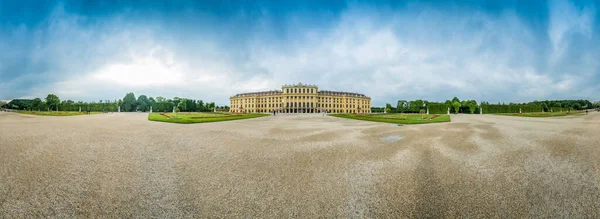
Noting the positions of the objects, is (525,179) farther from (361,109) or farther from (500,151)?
(361,109)

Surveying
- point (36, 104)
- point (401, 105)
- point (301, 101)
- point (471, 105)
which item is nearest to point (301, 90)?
point (301, 101)

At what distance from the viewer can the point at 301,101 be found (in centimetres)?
11494

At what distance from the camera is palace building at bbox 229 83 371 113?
115188 millimetres

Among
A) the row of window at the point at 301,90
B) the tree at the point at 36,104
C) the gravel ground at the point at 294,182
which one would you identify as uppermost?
the row of window at the point at 301,90

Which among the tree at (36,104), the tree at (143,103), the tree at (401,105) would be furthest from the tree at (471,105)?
the tree at (36,104)

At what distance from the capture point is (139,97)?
71.3 meters

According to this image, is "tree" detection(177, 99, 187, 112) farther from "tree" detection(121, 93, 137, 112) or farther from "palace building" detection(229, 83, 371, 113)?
"palace building" detection(229, 83, 371, 113)

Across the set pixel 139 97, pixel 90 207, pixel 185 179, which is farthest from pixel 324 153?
pixel 139 97

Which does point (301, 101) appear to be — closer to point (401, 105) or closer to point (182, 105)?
point (401, 105)

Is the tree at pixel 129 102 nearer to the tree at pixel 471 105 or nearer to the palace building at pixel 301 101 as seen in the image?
the palace building at pixel 301 101

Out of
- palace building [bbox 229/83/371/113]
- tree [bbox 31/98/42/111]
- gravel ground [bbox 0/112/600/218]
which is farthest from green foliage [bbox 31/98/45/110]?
palace building [bbox 229/83/371/113]

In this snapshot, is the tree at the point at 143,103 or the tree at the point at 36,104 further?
the tree at the point at 143,103

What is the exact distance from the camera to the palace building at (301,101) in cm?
11519

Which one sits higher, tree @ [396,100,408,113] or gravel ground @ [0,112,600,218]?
tree @ [396,100,408,113]
